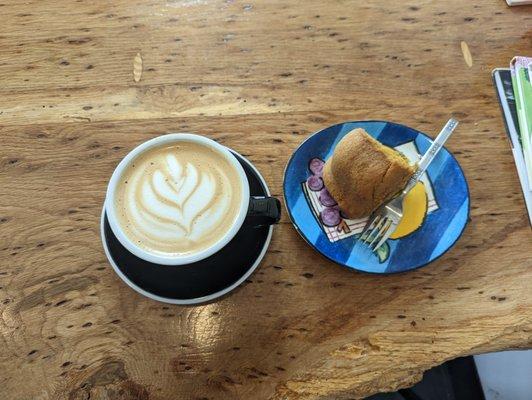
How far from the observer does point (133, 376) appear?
0.68 metres

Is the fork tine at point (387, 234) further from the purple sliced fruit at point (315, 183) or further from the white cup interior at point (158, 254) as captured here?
the white cup interior at point (158, 254)

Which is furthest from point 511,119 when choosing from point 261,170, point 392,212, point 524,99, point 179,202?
point 179,202

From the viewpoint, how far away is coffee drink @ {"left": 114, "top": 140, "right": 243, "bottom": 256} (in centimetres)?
59

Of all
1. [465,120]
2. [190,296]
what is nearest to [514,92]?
[465,120]

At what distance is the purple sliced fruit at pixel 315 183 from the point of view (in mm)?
754

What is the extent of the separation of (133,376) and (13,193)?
14.0 inches

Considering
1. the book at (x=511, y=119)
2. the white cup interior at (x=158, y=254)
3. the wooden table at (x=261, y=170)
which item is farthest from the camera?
the book at (x=511, y=119)

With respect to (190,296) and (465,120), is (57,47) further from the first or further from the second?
(465,120)

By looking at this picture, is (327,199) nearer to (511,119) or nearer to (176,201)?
(176,201)

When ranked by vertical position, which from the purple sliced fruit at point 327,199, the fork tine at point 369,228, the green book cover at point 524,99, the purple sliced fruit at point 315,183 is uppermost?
the green book cover at point 524,99

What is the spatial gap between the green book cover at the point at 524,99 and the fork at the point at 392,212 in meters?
0.18

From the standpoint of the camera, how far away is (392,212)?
2.43ft

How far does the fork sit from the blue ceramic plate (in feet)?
0.04

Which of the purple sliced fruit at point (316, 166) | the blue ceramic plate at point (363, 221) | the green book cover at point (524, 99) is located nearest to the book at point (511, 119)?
the green book cover at point (524, 99)
